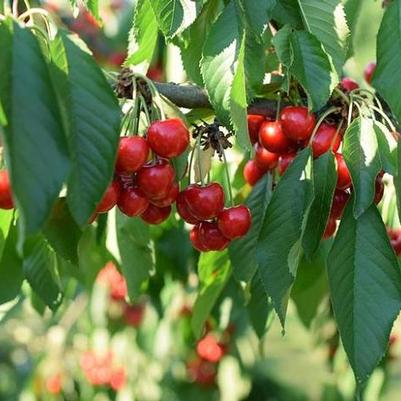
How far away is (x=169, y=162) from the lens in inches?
52.9

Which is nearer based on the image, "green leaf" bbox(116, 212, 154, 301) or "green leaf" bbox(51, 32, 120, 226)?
"green leaf" bbox(51, 32, 120, 226)

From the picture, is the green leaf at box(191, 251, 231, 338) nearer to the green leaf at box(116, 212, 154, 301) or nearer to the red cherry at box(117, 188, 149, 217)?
the green leaf at box(116, 212, 154, 301)

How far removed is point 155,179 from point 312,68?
28 centimetres

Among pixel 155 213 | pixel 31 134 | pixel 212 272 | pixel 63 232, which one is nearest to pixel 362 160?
pixel 155 213

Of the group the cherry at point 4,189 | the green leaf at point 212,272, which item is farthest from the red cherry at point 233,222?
the green leaf at point 212,272

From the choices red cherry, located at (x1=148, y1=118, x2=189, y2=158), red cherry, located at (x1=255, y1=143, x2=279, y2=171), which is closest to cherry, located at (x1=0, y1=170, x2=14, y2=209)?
red cherry, located at (x1=148, y1=118, x2=189, y2=158)

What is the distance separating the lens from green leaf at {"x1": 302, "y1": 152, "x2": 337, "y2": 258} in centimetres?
130

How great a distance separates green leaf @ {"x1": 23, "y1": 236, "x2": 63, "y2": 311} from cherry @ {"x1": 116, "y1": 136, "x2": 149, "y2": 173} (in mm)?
440

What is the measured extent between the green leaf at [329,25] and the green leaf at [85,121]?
443 mm

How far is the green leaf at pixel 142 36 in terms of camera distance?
1.42 metres

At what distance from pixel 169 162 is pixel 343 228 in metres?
0.27

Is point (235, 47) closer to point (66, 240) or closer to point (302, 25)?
point (302, 25)

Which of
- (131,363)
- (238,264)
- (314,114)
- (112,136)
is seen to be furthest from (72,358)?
(112,136)

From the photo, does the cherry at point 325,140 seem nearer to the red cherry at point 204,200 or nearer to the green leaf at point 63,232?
the red cherry at point 204,200
